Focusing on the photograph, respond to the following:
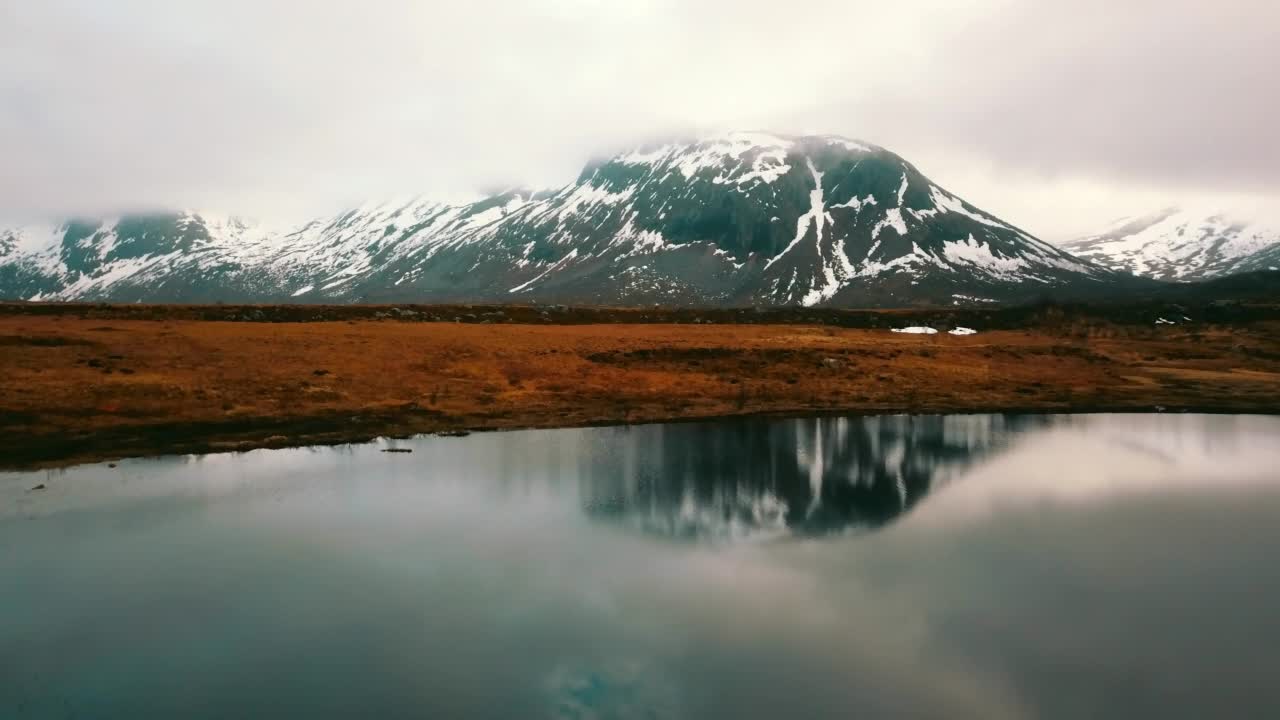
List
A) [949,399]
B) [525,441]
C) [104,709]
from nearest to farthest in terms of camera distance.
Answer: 1. [104,709]
2. [525,441]
3. [949,399]

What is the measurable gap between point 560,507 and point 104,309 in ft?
355

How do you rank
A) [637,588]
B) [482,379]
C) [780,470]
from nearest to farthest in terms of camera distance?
[637,588] → [780,470] → [482,379]

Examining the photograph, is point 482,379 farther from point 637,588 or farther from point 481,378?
point 637,588

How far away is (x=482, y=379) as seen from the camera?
2908 inches

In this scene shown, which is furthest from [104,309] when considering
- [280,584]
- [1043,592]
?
[1043,592]

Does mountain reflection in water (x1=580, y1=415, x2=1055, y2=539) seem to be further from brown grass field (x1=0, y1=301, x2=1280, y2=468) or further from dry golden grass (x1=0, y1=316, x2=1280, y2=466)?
dry golden grass (x1=0, y1=316, x2=1280, y2=466)

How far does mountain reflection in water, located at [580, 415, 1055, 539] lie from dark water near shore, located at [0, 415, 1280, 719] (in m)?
0.31

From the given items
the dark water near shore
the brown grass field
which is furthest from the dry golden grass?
the dark water near shore

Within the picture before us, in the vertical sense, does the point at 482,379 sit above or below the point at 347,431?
above

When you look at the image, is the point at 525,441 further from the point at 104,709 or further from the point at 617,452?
the point at 104,709

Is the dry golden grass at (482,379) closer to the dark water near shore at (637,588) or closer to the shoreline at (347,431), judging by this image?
the shoreline at (347,431)

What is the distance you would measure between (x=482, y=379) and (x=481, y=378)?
1.38 ft

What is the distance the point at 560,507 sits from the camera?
121 ft

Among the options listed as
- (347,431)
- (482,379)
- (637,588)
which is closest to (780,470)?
(637,588)
